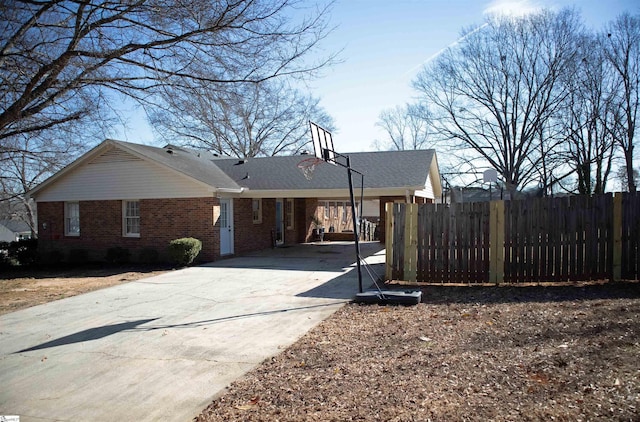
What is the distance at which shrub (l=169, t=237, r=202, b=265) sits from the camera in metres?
14.8

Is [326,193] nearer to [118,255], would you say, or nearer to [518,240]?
[118,255]

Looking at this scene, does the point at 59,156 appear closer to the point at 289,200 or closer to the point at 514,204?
the point at 289,200

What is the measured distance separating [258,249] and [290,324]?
1289 centimetres

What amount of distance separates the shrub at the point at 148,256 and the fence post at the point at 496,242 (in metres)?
11.5

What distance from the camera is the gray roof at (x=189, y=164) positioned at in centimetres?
1673

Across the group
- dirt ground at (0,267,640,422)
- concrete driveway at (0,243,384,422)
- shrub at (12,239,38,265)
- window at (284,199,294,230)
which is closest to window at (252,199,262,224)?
window at (284,199,294,230)

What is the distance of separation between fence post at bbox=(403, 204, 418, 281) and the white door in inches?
351

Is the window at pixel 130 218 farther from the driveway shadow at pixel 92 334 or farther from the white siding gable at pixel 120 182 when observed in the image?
the driveway shadow at pixel 92 334

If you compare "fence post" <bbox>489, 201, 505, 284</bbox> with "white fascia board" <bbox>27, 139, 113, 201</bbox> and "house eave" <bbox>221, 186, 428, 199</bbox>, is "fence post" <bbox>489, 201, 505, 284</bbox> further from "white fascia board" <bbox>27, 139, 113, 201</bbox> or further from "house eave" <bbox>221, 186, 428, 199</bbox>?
"white fascia board" <bbox>27, 139, 113, 201</bbox>

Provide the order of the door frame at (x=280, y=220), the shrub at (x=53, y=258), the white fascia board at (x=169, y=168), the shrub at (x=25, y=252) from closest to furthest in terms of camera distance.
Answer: the white fascia board at (x=169, y=168), the shrub at (x=53, y=258), the shrub at (x=25, y=252), the door frame at (x=280, y=220)

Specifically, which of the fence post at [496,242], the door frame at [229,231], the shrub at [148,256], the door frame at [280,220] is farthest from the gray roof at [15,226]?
the fence post at [496,242]

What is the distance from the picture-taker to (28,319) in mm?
A: 8094

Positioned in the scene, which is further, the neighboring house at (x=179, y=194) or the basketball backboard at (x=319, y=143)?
the neighboring house at (x=179, y=194)

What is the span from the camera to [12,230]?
5466 cm
